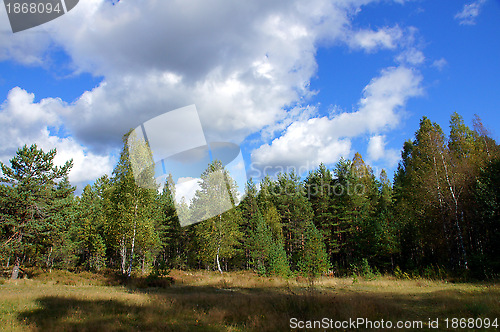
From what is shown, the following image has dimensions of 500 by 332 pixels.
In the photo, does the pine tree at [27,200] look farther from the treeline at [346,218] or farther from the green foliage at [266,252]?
the green foliage at [266,252]

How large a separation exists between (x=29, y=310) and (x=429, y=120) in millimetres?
39062

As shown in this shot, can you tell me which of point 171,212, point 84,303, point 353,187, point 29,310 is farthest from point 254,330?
point 171,212

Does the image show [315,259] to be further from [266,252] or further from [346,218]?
[346,218]

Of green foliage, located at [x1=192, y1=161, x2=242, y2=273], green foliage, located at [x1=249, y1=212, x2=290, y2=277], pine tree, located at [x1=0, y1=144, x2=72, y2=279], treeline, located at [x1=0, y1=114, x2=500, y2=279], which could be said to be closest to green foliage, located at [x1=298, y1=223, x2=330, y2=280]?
treeline, located at [x1=0, y1=114, x2=500, y2=279]

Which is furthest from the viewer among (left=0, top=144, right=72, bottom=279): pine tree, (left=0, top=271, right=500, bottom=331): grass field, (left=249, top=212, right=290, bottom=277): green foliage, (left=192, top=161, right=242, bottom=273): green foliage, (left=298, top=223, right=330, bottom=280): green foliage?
(left=192, top=161, right=242, bottom=273): green foliage

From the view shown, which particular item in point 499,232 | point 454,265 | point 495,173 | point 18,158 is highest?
point 18,158

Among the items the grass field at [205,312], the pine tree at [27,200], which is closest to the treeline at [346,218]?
the pine tree at [27,200]

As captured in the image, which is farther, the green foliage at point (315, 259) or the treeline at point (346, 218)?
the green foliage at point (315, 259)

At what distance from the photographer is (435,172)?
23.1 m

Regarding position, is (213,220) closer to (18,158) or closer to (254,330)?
(18,158)

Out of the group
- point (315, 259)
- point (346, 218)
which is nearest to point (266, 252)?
point (315, 259)

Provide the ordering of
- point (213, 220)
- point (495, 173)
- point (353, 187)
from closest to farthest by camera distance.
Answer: point (495, 173) < point (213, 220) < point (353, 187)

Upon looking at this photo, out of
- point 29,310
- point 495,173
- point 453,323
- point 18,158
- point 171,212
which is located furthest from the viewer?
point 171,212

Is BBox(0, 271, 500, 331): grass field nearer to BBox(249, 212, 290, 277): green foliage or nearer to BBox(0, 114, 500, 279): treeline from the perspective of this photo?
BBox(0, 114, 500, 279): treeline
